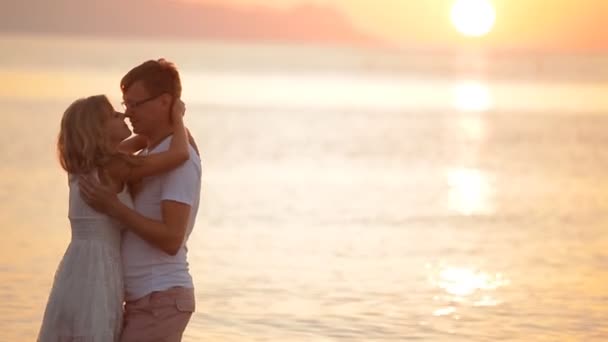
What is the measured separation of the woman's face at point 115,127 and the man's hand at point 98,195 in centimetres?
15

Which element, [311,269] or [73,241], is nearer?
[73,241]

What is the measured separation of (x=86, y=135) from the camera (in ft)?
15.9

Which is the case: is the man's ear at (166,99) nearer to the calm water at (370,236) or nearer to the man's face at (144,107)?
the man's face at (144,107)

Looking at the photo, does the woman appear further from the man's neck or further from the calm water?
the calm water

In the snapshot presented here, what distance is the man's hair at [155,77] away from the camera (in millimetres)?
4883

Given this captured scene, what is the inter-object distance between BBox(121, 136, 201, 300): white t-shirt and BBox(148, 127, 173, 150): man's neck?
3 centimetres

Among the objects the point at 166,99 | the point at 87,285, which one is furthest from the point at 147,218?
the point at 166,99

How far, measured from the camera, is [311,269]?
13164 millimetres

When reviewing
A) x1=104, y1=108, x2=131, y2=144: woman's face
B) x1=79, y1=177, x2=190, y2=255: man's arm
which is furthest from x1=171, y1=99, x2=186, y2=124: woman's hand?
x1=79, y1=177, x2=190, y2=255: man's arm

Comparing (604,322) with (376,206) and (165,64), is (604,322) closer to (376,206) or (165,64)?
(165,64)

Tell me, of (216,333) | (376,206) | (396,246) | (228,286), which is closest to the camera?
(216,333)

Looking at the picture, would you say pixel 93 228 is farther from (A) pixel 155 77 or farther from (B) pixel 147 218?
(A) pixel 155 77

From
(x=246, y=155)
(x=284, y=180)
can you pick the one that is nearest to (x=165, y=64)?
(x=284, y=180)

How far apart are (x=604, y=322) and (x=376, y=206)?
28.2 ft
